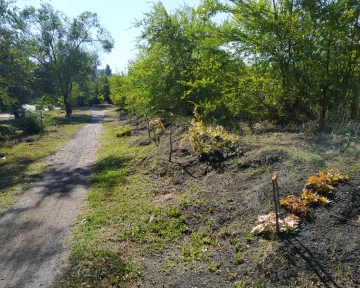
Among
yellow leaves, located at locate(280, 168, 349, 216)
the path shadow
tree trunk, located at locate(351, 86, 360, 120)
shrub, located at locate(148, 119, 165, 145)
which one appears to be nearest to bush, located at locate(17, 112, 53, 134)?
shrub, located at locate(148, 119, 165, 145)

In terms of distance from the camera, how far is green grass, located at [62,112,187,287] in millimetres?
4203

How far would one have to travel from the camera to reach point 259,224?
14.4 ft

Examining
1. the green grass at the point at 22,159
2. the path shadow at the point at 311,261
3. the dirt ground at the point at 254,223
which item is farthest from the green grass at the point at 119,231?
the green grass at the point at 22,159

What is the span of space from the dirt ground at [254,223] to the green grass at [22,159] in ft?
12.8

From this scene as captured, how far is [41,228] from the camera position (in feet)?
19.0

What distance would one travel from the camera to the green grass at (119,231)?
420 cm

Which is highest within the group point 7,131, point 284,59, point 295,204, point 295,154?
point 284,59

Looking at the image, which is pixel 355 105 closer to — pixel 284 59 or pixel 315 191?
pixel 284 59

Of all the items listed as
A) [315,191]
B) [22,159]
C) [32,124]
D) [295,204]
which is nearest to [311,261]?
[295,204]

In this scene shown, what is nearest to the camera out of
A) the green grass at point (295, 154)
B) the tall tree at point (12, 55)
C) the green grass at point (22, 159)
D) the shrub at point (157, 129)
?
the green grass at point (295, 154)

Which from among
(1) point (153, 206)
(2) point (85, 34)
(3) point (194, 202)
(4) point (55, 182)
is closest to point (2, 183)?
(4) point (55, 182)

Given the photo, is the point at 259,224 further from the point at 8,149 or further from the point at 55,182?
the point at 8,149

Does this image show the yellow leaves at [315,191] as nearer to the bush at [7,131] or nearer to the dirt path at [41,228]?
the dirt path at [41,228]

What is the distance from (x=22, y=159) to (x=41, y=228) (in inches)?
274
